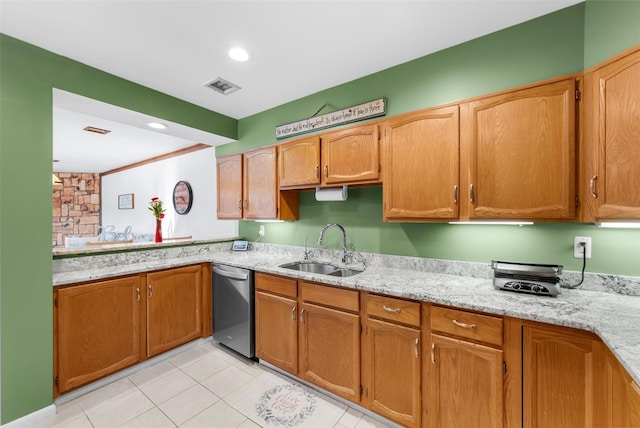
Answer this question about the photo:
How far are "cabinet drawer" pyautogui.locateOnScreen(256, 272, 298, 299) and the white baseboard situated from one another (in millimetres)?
1595

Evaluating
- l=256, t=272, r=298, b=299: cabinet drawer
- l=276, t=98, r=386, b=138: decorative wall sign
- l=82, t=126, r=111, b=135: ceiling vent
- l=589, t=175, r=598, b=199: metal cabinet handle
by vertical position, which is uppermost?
l=82, t=126, r=111, b=135: ceiling vent

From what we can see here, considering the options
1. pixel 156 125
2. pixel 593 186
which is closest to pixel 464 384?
pixel 593 186

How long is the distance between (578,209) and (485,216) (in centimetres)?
42

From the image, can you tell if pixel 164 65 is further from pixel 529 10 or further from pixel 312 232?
pixel 529 10

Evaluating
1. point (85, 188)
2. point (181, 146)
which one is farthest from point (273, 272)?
point (85, 188)

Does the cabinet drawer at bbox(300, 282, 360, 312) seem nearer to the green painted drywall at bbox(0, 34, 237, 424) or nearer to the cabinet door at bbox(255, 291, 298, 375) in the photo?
the cabinet door at bbox(255, 291, 298, 375)

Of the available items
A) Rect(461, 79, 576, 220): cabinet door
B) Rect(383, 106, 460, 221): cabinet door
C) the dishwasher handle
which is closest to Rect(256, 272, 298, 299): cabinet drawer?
the dishwasher handle

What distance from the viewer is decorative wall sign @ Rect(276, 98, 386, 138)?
7.59ft

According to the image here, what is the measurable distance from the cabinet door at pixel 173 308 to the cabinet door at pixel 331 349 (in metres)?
1.31

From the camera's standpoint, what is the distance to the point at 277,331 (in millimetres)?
2303

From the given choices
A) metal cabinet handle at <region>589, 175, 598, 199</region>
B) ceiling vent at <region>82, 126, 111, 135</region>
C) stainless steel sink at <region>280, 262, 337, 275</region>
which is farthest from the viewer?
ceiling vent at <region>82, 126, 111, 135</region>

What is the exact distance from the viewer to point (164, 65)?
7.25 feet

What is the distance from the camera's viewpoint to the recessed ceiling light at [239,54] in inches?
78.8

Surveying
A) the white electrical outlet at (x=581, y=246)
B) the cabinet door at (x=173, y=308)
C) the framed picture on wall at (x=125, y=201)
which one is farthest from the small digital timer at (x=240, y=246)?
the framed picture on wall at (x=125, y=201)
